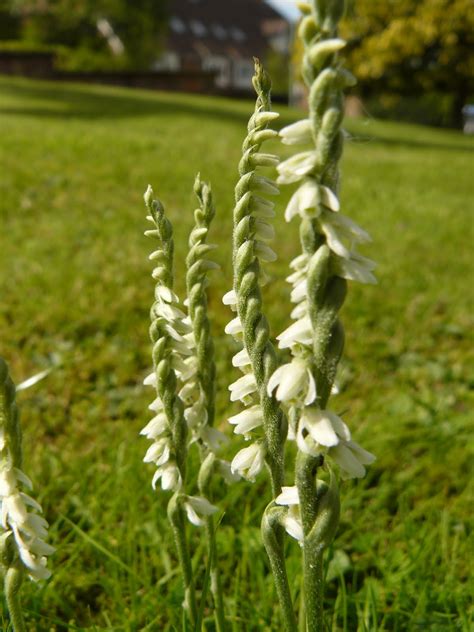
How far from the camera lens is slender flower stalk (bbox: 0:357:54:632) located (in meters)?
0.98

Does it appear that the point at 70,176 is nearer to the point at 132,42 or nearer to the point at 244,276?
the point at 244,276

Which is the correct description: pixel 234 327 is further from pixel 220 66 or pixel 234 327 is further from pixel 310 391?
pixel 220 66

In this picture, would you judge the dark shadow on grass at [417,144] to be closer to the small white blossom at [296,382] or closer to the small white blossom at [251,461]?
the small white blossom at [251,461]

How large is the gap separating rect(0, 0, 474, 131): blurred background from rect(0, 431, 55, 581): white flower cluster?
2.50ft

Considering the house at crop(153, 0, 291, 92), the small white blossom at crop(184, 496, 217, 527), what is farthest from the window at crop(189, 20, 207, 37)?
the small white blossom at crop(184, 496, 217, 527)

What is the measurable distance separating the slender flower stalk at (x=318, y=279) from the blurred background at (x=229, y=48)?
0.32 ft

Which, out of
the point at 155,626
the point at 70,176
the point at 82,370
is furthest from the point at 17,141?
the point at 155,626

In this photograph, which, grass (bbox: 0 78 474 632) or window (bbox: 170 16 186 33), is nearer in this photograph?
grass (bbox: 0 78 474 632)

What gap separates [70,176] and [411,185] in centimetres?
420

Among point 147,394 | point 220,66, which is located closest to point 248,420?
point 147,394

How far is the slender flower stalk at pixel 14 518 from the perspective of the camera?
3.20 feet

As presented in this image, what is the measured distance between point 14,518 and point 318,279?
23.0 inches

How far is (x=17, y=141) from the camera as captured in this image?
7.46 m

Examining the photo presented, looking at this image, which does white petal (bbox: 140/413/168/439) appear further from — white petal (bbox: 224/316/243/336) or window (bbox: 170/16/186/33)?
window (bbox: 170/16/186/33)
